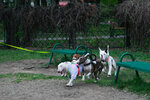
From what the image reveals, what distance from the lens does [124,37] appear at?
498 inches

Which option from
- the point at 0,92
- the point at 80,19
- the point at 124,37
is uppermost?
the point at 80,19

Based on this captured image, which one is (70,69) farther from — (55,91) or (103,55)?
(103,55)

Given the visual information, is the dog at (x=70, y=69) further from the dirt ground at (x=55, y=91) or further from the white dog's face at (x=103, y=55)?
the white dog's face at (x=103, y=55)

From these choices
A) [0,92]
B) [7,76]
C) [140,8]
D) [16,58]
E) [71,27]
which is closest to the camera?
[0,92]

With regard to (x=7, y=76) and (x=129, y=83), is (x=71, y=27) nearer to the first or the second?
(x=7, y=76)

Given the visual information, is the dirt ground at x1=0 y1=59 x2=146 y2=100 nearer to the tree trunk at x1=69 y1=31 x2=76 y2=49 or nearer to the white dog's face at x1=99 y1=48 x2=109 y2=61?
the white dog's face at x1=99 y1=48 x2=109 y2=61

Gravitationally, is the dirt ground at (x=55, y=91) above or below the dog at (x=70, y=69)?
below

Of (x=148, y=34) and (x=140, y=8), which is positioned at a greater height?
(x=140, y=8)

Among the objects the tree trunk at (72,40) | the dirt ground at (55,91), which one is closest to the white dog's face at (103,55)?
the dirt ground at (55,91)

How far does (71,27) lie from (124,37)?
264 centimetres

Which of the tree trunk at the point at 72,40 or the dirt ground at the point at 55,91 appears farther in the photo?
the tree trunk at the point at 72,40

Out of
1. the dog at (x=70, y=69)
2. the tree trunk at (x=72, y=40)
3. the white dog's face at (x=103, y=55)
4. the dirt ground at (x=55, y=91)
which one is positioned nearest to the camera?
the dirt ground at (x=55, y=91)

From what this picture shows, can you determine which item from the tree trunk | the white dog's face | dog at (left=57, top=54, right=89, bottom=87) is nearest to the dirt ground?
dog at (left=57, top=54, right=89, bottom=87)

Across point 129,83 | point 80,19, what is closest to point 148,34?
point 80,19
